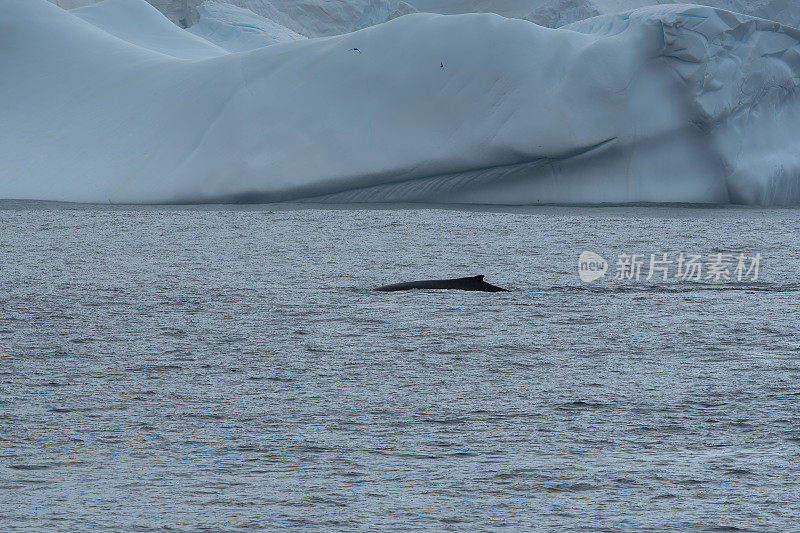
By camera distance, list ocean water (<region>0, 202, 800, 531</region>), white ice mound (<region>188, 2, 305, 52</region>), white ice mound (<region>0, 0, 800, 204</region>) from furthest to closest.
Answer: white ice mound (<region>188, 2, 305, 52</region>) < white ice mound (<region>0, 0, 800, 204</region>) < ocean water (<region>0, 202, 800, 531</region>)

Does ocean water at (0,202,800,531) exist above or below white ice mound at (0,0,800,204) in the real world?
below

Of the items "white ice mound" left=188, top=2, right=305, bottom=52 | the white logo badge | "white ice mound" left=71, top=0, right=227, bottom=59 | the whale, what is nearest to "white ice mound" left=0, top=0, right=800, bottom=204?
the white logo badge

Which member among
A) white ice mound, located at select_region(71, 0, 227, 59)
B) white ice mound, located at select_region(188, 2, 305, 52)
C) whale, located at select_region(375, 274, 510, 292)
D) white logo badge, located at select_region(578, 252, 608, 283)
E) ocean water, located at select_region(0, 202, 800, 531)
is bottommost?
ocean water, located at select_region(0, 202, 800, 531)

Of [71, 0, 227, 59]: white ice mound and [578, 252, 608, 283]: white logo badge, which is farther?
[71, 0, 227, 59]: white ice mound

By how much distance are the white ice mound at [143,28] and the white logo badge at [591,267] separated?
595 cm

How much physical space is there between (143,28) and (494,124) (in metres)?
4.80

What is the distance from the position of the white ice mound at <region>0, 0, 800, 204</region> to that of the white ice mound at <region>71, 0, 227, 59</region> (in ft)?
10.1

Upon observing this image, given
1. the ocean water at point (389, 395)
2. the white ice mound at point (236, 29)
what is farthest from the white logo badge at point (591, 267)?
the white ice mound at point (236, 29)

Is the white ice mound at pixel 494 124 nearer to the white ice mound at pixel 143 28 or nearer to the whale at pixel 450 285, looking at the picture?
the whale at pixel 450 285

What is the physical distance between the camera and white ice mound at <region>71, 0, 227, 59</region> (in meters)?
9.18

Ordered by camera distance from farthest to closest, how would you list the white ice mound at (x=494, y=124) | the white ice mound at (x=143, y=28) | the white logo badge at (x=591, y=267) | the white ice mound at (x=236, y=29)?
the white ice mound at (x=236, y=29), the white ice mound at (x=143, y=28), the white ice mound at (x=494, y=124), the white logo badge at (x=591, y=267)

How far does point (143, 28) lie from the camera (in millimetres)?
9547

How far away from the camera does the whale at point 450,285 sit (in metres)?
2.99

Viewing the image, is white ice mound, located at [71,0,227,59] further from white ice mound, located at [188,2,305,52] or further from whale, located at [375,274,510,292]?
whale, located at [375,274,510,292]
